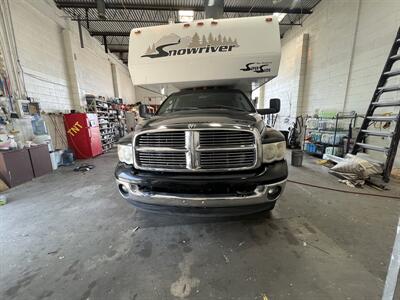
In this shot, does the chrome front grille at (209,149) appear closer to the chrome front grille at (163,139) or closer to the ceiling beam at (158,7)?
the chrome front grille at (163,139)

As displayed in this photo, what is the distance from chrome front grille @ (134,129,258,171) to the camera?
5.95ft

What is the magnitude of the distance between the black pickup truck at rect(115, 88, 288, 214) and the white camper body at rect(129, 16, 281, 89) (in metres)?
1.11

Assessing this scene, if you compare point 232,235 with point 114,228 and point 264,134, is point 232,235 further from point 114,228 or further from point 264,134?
point 114,228

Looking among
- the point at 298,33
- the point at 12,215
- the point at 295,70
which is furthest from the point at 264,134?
the point at 298,33

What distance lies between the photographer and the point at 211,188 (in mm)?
1772

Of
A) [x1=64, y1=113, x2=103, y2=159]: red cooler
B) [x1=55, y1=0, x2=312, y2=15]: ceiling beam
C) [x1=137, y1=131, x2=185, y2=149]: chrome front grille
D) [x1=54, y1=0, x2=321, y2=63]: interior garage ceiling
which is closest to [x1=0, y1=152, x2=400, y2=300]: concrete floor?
[x1=137, y1=131, x2=185, y2=149]: chrome front grille

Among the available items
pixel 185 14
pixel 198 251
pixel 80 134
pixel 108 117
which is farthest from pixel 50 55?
pixel 198 251

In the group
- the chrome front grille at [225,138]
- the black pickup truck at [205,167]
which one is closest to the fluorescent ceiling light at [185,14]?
the black pickup truck at [205,167]

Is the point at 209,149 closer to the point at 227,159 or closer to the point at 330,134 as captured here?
the point at 227,159

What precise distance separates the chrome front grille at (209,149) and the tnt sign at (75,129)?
5.75 meters

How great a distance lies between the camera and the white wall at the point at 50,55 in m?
4.98

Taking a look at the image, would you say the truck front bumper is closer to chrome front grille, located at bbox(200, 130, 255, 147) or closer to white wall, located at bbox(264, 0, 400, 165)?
chrome front grille, located at bbox(200, 130, 255, 147)

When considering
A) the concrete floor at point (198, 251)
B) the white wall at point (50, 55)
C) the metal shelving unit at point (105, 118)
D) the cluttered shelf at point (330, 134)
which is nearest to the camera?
the concrete floor at point (198, 251)

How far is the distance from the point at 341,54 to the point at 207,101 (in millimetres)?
5451
